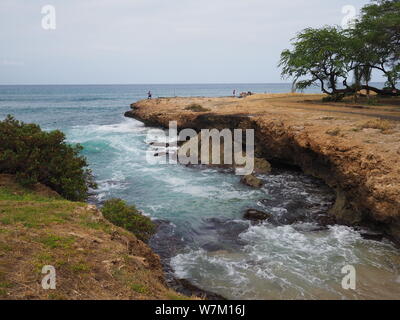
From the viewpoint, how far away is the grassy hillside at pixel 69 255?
5.67 metres

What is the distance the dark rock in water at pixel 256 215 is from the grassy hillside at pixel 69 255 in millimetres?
6137

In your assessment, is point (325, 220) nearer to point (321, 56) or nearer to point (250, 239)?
point (250, 239)

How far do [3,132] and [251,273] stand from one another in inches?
399

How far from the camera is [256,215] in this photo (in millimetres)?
14141

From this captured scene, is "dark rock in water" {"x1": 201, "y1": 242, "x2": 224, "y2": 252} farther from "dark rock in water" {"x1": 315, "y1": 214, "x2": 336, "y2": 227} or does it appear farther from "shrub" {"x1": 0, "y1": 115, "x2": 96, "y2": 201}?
"shrub" {"x1": 0, "y1": 115, "x2": 96, "y2": 201}

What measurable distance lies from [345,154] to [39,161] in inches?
475

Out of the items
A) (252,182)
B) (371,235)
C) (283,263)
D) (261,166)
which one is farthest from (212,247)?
(261,166)

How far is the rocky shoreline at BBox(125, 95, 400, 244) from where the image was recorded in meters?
11.3

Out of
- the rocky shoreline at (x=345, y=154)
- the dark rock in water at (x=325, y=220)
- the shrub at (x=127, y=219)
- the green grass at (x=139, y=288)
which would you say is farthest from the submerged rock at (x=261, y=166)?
the green grass at (x=139, y=288)

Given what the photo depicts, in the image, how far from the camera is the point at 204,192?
58.4 ft

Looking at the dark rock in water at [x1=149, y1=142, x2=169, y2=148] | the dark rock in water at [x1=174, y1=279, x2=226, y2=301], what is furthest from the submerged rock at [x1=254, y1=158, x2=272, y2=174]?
the dark rock in water at [x1=174, y1=279, x2=226, y2=301]

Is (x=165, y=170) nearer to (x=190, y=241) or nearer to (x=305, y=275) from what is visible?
(x=190, y=241)

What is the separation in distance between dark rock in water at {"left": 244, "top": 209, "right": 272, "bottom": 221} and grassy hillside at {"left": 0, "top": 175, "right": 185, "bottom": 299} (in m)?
6.14

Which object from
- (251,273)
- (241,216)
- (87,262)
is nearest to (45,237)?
(87,262)
